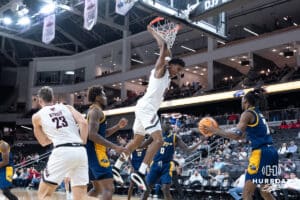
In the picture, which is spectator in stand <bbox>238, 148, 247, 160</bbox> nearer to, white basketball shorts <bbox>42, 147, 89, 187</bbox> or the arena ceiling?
the arena ceiling

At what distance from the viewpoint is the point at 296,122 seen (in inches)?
754

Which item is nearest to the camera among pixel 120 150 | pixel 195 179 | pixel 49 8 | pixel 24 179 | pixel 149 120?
pixel 120 150

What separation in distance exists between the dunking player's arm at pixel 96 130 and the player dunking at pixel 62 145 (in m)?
0.19

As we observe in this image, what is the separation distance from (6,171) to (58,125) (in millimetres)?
4750

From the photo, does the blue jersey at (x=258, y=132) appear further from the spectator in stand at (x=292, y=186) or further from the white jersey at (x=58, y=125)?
the spectator in stand at (x=292, y=186)

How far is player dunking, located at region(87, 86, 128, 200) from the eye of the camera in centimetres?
491

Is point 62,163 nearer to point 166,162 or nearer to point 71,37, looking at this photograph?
point 166,162

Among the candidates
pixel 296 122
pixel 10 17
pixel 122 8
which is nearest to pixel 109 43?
pixel 10 17

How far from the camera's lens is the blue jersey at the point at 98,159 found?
5.05m

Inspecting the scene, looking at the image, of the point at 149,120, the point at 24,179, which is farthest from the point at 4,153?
the point at 24,179

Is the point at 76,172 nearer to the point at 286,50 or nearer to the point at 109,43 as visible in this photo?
the point at 286,50

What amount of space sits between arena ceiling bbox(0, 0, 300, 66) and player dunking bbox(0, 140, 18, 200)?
1732cm

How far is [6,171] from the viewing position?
28.6 ft

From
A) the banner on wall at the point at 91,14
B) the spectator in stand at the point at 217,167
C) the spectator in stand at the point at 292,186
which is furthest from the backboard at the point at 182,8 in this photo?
the banner on wall at the point at 91,14
